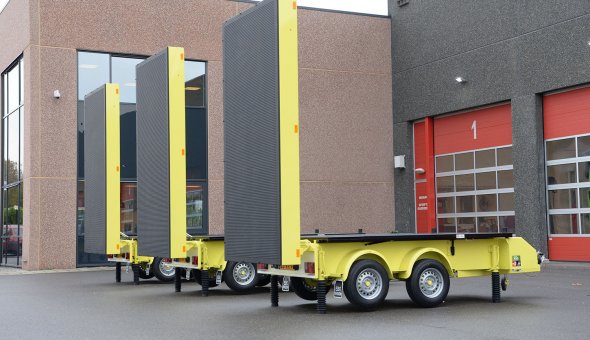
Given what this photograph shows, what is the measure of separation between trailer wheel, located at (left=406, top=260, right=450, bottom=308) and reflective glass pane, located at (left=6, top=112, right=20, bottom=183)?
1700 centimetres

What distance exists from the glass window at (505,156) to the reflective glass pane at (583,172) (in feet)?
8.61

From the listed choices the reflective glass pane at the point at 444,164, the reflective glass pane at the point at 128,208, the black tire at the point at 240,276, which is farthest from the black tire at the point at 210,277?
the reflective glass pane at the point at 444,164

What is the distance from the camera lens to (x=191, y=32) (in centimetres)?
2528

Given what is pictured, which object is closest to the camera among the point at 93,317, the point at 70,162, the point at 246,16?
the point at 93,317

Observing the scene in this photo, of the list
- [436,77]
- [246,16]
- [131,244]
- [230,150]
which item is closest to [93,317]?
[230,150]

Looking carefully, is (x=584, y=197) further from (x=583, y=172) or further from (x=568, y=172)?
(x=568, y=172)

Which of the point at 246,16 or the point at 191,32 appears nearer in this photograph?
the point at 246,16

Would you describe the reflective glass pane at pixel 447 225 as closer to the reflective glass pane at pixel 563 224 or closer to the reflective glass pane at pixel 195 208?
the reflective glass pane at pixel 563 224

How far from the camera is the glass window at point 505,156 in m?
23.6

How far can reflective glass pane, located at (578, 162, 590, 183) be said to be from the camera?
69.0ft

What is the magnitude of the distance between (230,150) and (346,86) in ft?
50.1

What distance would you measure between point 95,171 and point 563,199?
12.2 m

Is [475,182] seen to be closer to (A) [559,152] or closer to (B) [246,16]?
(A) [559,152]

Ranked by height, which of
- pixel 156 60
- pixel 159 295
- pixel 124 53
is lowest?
pixel 159 295
